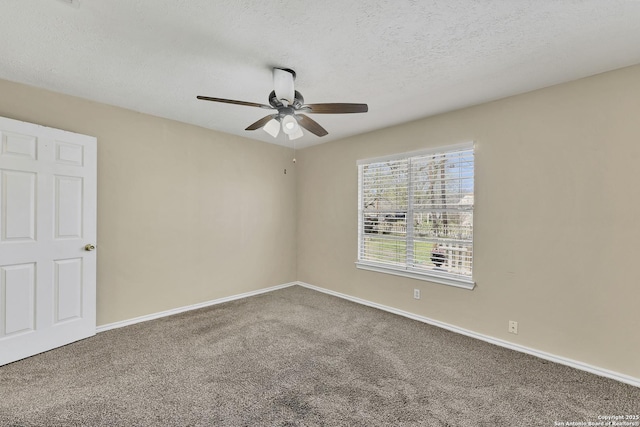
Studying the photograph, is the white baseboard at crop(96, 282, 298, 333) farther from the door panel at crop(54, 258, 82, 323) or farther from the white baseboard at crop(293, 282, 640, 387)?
the white baseboard at crop(293, 282, 640, 387)

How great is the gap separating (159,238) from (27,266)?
1.19m

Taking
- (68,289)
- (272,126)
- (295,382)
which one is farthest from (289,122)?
(68,289)

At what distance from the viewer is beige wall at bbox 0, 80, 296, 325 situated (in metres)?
3.06

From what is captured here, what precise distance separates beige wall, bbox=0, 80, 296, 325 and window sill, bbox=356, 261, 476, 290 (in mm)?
1670

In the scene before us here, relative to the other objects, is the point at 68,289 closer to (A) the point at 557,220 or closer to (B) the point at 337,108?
(B) the point at 337,108

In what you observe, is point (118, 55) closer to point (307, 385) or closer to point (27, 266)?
point (27, 266)

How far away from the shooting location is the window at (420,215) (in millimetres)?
3119

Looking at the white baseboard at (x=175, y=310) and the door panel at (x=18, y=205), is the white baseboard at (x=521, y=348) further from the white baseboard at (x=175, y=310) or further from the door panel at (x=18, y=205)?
the door panel at (x=18, y=205)

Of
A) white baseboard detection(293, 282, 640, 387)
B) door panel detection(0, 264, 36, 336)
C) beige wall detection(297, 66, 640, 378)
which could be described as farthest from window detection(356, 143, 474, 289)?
door panel detection(0, 264, 36, 336)

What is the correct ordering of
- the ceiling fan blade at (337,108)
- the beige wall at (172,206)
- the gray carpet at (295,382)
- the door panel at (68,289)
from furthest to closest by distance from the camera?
1. the beige wall at (172,206)
2. the door panel at (68,289)
3. the ceiling fan blade at (337,108)
4. the gray carpet at (295,382)

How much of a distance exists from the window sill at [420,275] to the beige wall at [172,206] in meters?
1.67

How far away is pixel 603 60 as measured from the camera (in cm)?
212

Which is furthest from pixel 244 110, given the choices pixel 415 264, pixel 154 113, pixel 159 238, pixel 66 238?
pixel 415 264

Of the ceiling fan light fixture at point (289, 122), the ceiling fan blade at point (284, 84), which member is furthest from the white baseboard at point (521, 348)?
the ceiling fan blade at point (284, 84)
